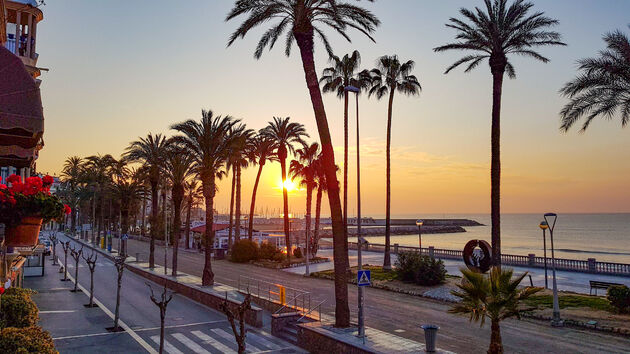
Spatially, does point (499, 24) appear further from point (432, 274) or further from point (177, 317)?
point (177, 317)

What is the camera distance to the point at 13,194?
7594 millimetres

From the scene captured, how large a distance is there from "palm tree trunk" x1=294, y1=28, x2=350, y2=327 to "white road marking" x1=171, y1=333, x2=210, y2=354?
227 inches

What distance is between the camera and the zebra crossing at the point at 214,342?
18.2 meters

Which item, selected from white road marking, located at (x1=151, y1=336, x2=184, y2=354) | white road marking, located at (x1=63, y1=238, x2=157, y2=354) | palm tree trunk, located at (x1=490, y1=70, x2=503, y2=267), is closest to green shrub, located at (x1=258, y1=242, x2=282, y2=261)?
white road marking, located at (x1=63, y1=238, x2=157, y2=354)

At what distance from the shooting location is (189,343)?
1914cm

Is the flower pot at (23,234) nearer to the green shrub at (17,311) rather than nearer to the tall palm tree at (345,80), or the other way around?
the green shrub at (17,311)

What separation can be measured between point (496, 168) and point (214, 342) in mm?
18166

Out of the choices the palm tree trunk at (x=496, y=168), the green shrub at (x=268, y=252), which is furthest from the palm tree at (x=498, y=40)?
the green shrub at (x=268, y=252)

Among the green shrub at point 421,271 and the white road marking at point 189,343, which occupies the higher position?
the green shrub at point 421,271

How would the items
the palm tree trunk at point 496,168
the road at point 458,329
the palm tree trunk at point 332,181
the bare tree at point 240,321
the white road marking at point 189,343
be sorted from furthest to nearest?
the palm tree trunk at point 496,168 < the palm tree trunk at point 332,181 < the white road marking at point 189,343 < the road at point 458,329 < the bare tree at point 240,321

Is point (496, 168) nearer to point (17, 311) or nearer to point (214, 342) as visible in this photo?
point (214, 342)

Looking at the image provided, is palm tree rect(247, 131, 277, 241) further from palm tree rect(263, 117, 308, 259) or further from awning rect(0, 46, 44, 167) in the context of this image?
awning rect(0, 46, 44, 167)

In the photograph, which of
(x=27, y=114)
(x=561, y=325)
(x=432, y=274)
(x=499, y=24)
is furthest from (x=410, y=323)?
(x=27, y=114)

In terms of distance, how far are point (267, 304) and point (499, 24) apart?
21508mm
